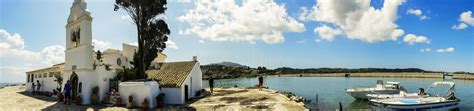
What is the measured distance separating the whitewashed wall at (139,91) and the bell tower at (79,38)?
126 inches

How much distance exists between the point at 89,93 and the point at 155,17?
677 centimetres

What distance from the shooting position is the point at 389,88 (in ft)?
113

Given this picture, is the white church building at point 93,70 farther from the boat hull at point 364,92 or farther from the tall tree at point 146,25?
the boat hull at point 364,92

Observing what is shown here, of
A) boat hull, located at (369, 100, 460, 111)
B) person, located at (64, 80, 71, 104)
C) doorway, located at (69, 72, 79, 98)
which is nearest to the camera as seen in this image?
person, located at (64, 80, 71, 104)

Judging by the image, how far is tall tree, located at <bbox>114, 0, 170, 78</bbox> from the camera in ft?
76.5

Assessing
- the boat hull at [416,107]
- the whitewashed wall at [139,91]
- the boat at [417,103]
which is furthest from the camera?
the boat at [417,103]

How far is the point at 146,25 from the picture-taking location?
77.8 feet

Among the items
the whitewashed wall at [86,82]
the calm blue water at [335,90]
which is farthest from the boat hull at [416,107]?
the whitewashed wall at [86,82]

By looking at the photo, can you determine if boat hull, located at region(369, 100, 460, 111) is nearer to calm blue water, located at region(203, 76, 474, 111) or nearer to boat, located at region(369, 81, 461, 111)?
boat, located at region(369, 81, 461, 111)

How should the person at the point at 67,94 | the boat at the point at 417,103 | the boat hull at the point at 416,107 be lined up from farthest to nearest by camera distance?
the boat at the point at 417,103 < the boat hull at the point at 416,107 < the person at the point at 67,94

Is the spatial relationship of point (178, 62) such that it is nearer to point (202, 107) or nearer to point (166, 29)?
point (166, 29)

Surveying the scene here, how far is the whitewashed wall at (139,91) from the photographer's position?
2089cm

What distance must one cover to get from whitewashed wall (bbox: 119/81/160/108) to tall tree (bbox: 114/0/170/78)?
6.98ft

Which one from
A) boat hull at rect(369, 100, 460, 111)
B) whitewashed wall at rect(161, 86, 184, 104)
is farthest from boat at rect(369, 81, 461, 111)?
whitewashed wall at rect(161, 86, 184, 104)
